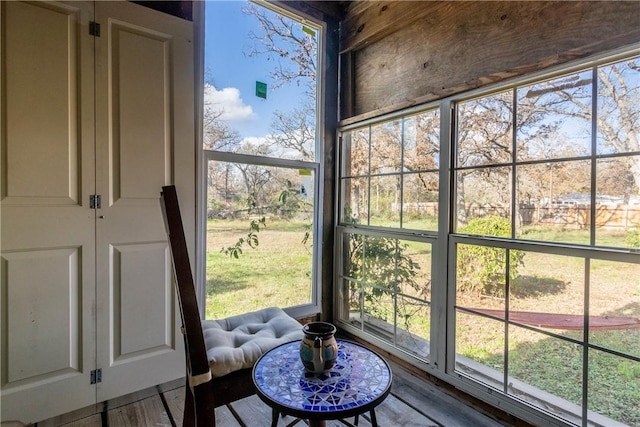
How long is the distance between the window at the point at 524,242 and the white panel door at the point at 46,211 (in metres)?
1.80

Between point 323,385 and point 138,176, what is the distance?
145 centimetres

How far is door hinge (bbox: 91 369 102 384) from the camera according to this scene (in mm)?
1648

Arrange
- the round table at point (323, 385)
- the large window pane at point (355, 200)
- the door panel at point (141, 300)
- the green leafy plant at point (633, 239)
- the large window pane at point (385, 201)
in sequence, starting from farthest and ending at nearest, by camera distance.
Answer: the large window pane at point (355, 200), the large window pane at point (385, 201), the door panel at point (141, 300), the green leafy plant at point (633, 239), the round table at point (323, 385)

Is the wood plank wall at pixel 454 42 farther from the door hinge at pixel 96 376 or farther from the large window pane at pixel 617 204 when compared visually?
the door hinge at pixel 96 376

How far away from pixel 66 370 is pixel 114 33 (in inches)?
68.8

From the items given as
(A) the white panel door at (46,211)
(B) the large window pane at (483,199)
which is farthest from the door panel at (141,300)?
(B) the large window pane at (483,199)

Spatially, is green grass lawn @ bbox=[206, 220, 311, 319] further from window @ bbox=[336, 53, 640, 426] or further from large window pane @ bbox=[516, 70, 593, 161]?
large window pane @ bbox=[516, 70, 593, 161]

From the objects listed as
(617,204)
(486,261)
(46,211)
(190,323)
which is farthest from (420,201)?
(46,211)

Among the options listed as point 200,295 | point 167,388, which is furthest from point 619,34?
point 167,388

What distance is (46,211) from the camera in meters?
1.54

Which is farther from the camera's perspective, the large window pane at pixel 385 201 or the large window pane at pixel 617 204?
the large window pane at pixel 385 201

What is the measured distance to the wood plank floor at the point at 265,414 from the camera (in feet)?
5.24

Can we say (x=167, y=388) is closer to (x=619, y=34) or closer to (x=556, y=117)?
(x=556, y=117)

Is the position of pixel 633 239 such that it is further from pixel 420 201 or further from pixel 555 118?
pixel 420 201
